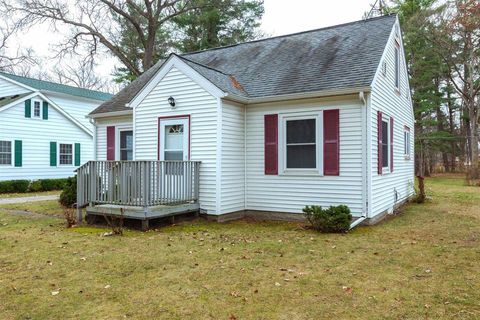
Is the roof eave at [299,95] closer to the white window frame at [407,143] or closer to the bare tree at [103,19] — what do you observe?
the white window frame at [407,143]

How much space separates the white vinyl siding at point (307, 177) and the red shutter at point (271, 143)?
134mm

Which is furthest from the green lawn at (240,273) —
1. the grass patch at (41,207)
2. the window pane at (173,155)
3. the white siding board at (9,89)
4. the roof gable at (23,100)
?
the white siding board at (9,89)

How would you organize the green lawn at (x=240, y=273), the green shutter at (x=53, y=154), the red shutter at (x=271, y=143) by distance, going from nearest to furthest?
the green lawn at (x=240, y=273), the red shutter at (x=271, y=143), the green shutter at (x=53, y=154)

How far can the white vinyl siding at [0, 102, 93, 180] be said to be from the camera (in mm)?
16281

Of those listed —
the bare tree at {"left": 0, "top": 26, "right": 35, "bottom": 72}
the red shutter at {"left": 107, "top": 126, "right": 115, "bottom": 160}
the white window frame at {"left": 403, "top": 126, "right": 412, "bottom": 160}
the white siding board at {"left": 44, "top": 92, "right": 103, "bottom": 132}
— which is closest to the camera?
the red shutter at {"left": 107, "top": 126, "right": 115, "bottom": 160}

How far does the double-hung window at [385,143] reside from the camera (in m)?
9.39

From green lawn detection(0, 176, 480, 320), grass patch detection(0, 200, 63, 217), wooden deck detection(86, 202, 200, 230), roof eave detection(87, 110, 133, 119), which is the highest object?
roof eave detection(87, 110, 133, 119)

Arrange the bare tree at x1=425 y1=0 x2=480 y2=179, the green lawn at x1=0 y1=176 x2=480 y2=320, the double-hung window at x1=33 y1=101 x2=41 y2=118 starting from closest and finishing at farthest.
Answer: the green lawn at x1=0 y1=176 x2=480 y2=320, the double-hung window at x1=33 y1=101 x2=41 y2=118, the bare tree at x1=425 y1=0 x2=480 y2=179

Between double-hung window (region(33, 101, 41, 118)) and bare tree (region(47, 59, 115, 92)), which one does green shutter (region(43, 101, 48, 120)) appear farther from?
bare tree (region(47, 59, 115, 92))

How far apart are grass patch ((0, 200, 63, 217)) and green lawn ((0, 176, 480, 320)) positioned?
2404mm

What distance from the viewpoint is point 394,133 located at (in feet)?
34.8

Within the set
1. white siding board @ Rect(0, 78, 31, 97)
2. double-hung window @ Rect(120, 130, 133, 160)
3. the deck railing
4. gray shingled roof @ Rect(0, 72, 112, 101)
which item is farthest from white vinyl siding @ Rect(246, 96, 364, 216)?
white siding board @ Rect(0, 78, 31, 97)

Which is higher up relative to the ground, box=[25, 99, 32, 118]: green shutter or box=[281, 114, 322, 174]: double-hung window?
box=[25, 99, 32, 118]: green shutter

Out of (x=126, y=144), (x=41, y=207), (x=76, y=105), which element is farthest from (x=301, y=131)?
(x=76, y=105)
